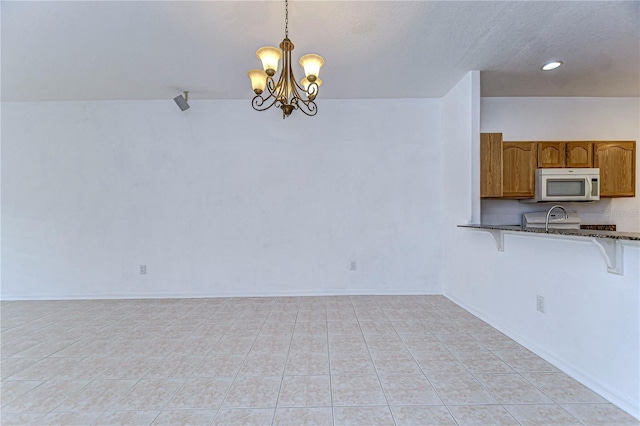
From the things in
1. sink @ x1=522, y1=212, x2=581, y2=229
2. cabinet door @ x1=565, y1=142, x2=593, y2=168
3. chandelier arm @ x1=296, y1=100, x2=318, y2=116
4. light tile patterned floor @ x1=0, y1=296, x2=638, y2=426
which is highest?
chandelier arm @ x1=296, y1=100, x2=318, y2=116

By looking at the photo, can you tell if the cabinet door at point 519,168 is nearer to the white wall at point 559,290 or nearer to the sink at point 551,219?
the sink at point 551,219

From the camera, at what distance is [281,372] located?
1976 mm

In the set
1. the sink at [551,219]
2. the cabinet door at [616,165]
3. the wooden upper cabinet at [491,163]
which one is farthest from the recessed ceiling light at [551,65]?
the sink at [551,219]

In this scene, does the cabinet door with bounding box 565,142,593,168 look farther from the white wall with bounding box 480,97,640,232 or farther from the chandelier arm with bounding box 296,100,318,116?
the chandelier arm with bounding box 296,100,318,116

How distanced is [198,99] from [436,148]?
130 inches

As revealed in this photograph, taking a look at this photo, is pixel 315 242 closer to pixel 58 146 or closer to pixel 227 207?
pixel 227 207

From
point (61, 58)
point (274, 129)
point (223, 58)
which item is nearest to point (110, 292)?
point (61, 58)

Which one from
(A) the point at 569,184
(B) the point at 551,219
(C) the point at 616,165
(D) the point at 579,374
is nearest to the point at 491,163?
(A) the point at 569,184

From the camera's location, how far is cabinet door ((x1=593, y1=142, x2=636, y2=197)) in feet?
11.3

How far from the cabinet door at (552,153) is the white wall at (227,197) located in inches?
48.4

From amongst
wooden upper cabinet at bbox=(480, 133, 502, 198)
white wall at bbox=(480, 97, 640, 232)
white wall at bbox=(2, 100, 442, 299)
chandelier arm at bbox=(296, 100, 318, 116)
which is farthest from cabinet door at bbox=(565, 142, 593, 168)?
chandelier arm at bbox=(296, 100, 318, 116)

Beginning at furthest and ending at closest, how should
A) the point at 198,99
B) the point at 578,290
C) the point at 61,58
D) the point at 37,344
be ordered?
the point at 198,99, the point at 61,58, the point at 37,344, the point at 578,290

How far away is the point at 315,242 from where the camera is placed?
3.79m

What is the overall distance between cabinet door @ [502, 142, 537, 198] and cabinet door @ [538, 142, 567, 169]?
0.09 m
